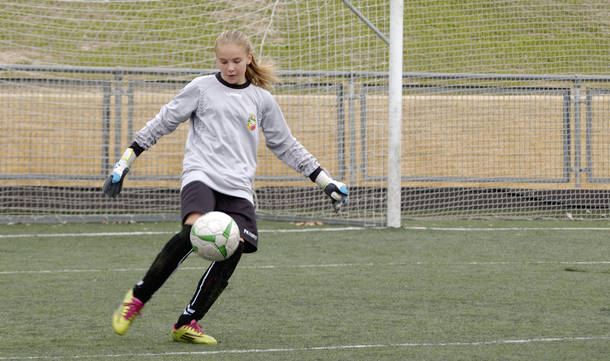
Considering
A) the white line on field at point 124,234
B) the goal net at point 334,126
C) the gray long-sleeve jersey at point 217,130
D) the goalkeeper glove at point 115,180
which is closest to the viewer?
the goalkeeper glove at point 115,180

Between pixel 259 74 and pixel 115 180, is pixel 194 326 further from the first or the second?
pixel 259 74

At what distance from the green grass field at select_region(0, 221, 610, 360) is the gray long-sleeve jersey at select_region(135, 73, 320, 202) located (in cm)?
85

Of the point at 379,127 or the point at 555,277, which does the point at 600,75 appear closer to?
the point at 379,127

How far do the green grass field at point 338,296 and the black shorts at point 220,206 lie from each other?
56 centimetres

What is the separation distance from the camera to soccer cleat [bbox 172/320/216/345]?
4.84m

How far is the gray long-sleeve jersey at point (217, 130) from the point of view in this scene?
189 inches

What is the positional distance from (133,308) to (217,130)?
98cm

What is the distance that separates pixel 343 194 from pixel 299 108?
753 cm

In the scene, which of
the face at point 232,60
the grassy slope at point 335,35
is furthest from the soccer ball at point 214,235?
the grassy slope at point 335,35

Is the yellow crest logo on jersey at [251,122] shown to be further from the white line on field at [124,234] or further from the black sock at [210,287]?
the white line on field at [124,234]

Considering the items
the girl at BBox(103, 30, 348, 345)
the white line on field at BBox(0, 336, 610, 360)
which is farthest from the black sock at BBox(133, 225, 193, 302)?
the white line on field at BBox(0, 336, 610, 360)

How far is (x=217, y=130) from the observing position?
4824mm

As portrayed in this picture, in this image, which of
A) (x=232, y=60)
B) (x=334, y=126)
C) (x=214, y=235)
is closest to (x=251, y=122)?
(x=232, y=60)

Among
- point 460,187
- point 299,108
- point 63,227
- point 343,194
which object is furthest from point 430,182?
point 343,194
